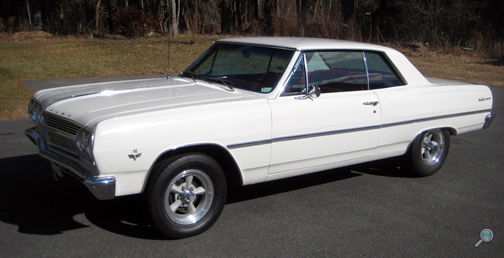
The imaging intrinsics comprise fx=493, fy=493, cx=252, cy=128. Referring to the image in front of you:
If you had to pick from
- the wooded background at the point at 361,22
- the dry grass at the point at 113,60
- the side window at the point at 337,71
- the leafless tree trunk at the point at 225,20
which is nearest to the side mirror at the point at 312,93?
the side window at the point at 337,71

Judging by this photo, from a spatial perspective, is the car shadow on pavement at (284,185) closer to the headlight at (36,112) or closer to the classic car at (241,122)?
the classic car at (241,122)

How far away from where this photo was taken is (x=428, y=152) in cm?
582

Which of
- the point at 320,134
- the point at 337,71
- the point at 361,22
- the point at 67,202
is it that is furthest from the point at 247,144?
the point at 361,22

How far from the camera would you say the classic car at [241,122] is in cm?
373

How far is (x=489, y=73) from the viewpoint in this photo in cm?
1608

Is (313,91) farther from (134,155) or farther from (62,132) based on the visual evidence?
(62,132)

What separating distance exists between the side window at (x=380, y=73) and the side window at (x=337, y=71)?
0.35 feet

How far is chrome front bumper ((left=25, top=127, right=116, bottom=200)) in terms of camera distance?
3.55 meters

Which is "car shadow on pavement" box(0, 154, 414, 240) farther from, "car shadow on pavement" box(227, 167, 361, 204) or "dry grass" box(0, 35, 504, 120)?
"dry grass" box(0, 35, 504, 120)

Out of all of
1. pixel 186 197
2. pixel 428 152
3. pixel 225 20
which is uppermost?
pixel 225 20

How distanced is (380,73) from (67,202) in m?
3.51

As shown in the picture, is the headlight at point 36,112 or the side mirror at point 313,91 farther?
the side mirror at point 313,91

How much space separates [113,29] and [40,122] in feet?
67.0

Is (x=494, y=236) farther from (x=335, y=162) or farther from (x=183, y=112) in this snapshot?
(x=183, y=112)
